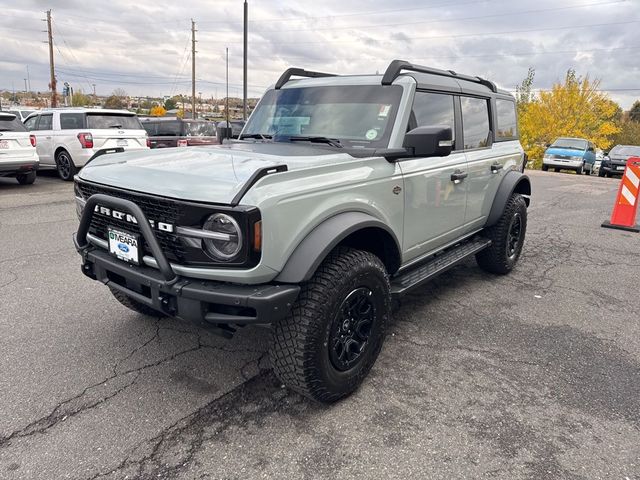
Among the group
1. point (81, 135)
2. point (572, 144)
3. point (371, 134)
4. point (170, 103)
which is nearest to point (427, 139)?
point (371, 134)

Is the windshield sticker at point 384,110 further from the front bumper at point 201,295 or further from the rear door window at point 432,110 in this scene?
the front bumper at point 201,295

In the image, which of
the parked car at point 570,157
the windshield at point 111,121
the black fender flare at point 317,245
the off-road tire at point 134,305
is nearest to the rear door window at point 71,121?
the windshield at point 111,121

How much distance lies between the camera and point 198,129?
13.8 metres

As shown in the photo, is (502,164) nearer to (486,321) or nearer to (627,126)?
(486,321)

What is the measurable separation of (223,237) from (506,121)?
4.24 meters

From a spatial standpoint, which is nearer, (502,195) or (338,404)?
(338,404)

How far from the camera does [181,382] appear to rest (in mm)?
3000

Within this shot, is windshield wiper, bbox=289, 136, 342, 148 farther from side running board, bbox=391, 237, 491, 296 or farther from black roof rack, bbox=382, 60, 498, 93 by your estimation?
side running board, bbox=391, 237, 491, 296

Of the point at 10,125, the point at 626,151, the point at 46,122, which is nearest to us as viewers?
the point at 10,125

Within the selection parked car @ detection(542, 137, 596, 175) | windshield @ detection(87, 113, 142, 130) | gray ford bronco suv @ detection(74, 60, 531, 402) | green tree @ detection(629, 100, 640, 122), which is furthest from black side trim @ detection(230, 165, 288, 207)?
green tree @ detection(629, 100, 640, 122)

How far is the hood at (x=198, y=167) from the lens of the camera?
92.8 inches

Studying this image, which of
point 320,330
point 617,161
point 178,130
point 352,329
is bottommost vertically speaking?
point 352,329

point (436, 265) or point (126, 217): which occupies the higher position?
point (126, 217)

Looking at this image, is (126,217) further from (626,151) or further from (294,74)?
(626,151)
